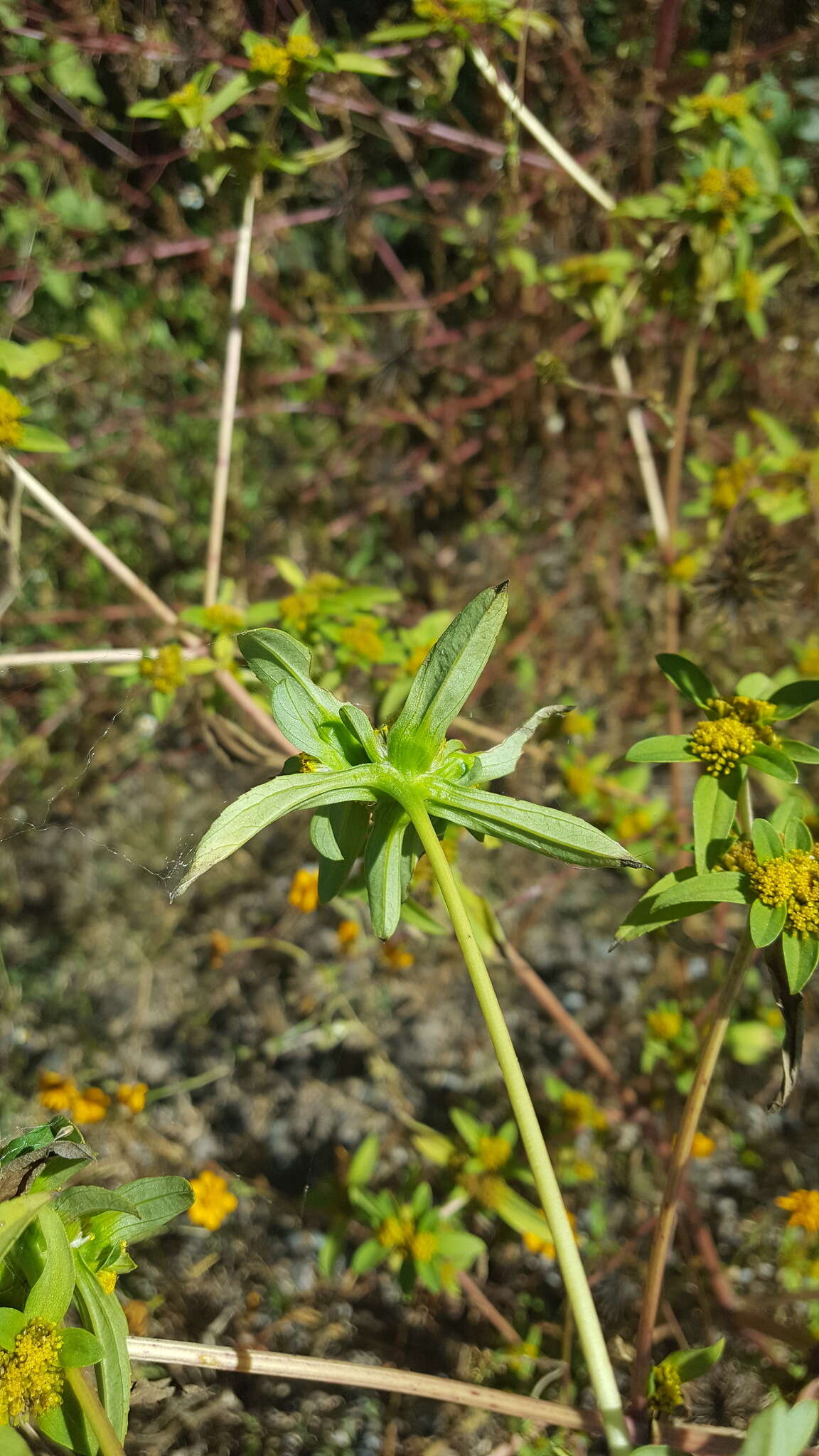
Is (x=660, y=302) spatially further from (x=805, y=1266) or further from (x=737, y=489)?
(x=805, y=1266)

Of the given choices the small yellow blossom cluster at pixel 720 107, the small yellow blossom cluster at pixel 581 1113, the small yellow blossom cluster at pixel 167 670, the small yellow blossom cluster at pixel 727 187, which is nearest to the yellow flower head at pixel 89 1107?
the small yellow blossom cluster at pixel 167 670

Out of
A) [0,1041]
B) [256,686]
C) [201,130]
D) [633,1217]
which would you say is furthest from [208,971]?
[201,130]

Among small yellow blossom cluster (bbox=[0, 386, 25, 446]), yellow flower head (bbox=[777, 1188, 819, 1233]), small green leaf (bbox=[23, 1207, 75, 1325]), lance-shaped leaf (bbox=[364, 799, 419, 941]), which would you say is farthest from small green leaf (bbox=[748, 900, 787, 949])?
small yellow blossom cluster (bbox=[0, 386, 25, 446])

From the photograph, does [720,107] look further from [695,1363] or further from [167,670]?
[695,1363]

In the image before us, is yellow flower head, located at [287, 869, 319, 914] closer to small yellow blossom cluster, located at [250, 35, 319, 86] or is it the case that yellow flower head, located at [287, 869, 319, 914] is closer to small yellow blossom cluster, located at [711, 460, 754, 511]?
small yellow blossom cluster, located at [711, 460, 754, 511]

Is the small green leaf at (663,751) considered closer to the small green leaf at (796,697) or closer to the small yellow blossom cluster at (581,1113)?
the small green leaf at (796,697)
